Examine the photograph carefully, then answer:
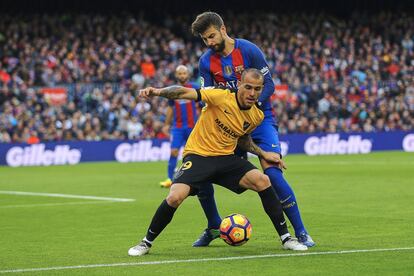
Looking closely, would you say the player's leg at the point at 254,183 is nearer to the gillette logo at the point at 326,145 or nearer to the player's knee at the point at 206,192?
the player's knee at the point at 206,192

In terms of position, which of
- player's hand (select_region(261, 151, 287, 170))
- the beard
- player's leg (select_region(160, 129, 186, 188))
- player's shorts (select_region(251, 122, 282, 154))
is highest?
the beard

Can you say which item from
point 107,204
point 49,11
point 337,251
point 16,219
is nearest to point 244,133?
point 337,251

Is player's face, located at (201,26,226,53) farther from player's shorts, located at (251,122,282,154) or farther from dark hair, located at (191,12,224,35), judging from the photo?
player's shorts, located at (251,122,282,154)

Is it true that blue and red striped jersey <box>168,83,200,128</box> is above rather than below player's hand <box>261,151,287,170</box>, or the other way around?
below

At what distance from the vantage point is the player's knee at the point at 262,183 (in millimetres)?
9383

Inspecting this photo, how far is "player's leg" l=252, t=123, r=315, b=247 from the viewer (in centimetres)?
975

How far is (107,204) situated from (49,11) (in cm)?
2875

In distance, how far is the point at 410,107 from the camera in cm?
3784

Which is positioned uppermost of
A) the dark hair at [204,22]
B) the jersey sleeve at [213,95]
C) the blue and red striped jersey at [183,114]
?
the dark hair at [204,22]

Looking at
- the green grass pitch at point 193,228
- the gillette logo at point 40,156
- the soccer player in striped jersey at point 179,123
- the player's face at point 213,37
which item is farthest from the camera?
the gillette logo at point 40,156

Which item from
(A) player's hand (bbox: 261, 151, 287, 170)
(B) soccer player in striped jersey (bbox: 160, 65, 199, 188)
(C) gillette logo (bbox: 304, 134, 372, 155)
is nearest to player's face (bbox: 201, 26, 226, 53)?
(A) player's hand (bbox: 261, 151, 287, 170)

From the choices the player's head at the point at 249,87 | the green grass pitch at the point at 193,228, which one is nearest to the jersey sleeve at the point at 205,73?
the player's head at the point at 249,87

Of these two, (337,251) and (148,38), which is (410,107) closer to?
(148,38)

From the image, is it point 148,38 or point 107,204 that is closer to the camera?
point 107,204
